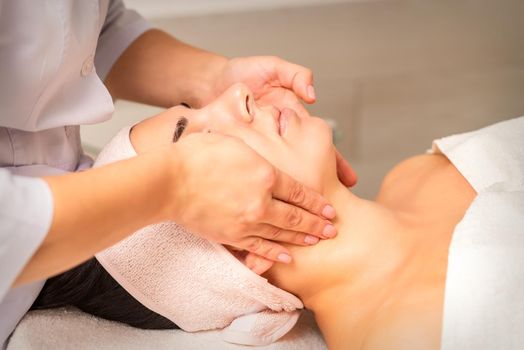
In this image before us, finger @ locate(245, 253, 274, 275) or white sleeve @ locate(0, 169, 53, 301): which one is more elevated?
white sleeve @ locate(0, 169, 53, 301)

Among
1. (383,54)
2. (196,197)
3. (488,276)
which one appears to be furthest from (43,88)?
(383,54)

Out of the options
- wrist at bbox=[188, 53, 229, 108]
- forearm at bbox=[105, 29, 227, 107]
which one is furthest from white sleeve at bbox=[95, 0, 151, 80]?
wrist at bbox=[188, 53, 229, 108]

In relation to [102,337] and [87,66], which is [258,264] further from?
[87,66]

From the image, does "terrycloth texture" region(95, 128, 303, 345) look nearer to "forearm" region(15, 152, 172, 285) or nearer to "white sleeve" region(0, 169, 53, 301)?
"forearm" region(15, 152, 172, 285)

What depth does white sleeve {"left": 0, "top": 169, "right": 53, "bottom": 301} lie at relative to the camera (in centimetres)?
85

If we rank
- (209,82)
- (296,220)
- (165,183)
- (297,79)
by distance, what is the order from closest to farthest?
(165,183)
(296,220)
(297,79)
(209,82)

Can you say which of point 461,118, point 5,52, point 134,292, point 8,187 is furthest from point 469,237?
point 461,118

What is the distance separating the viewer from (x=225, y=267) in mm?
1225

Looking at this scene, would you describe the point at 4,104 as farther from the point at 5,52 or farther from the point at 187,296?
the point at 187,296

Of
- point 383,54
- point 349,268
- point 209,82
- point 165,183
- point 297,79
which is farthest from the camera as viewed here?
point 383,54

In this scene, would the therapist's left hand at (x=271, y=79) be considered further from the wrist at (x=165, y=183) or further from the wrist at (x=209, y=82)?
the wrist at (x=165, y=183)

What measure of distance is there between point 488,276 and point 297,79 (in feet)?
1.83

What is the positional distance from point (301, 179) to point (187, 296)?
0.30 meters

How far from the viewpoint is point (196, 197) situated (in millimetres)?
1067
